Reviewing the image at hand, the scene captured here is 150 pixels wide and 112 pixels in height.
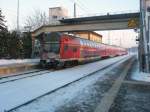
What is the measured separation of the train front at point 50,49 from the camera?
25.9m

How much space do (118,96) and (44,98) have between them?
9.65ft

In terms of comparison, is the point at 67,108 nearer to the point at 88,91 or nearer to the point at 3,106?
the point at 3,106

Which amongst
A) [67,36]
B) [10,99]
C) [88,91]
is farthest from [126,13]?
[10,99]

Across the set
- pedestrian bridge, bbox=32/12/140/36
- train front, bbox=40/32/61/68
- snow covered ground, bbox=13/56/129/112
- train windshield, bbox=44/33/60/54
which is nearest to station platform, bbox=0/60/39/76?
train front, bbox=40/32/61/68

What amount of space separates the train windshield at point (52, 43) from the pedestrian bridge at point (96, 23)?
20.2m

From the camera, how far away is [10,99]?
1084cm

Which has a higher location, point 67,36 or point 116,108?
point 67,36

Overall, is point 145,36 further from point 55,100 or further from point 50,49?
point 55,100

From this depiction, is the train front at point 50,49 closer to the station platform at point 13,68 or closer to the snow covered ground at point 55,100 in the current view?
the station platform at point 13,68

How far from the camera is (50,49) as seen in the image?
2619 cm

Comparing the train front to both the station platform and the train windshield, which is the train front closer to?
the train windshield

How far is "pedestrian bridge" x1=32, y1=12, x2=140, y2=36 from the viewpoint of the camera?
46125 mm

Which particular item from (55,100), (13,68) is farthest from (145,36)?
(55,100)

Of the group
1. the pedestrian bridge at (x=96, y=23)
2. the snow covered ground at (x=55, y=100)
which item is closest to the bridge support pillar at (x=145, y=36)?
the snow covered ground at (x=55, y=100)
